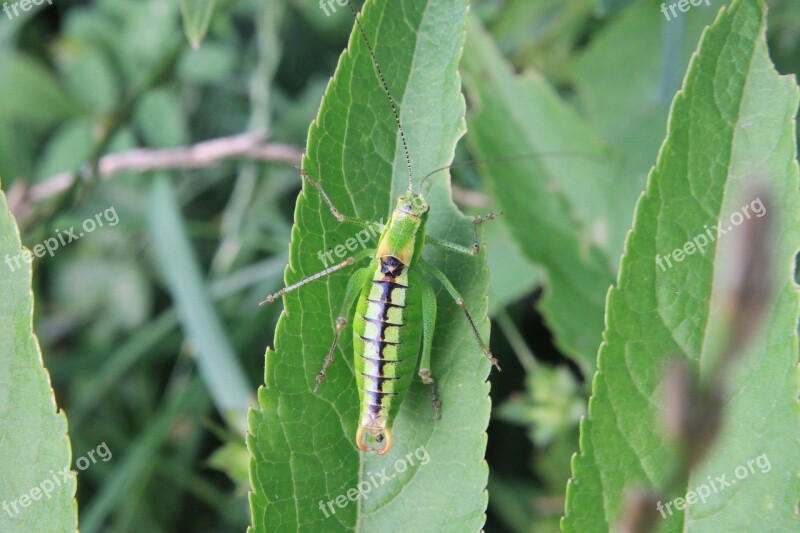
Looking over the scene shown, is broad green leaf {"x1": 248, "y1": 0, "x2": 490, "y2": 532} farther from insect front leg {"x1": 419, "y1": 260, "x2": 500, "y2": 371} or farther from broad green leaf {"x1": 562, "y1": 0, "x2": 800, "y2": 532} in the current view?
broad green leaf {"x1": 562, "y1": 0, "x2": 800, "y2": 532}

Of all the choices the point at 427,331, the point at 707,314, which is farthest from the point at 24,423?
the point at 707,314

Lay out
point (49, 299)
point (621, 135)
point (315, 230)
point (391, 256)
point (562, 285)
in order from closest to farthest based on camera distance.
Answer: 1. point (315, 230)
2. point (391, 256)
3. point (562, 285)
4. point (621, 135)
5. point (49, 299)

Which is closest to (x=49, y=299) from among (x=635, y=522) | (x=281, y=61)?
(x=281, y=61)

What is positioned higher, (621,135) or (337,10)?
(337,10)

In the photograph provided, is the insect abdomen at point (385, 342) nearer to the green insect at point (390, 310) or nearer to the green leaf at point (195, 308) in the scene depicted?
the green insect at point (390, 310)

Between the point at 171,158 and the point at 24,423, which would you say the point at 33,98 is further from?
the point at 24,423

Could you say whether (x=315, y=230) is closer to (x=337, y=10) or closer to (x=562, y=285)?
(x=562, y=285)

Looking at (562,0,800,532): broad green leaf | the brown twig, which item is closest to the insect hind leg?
(562,0,800,532): broad green leaf
